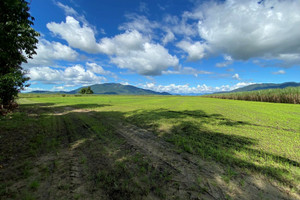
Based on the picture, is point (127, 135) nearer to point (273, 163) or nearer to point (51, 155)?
point (51, 155)

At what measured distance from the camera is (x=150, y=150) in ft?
17.5

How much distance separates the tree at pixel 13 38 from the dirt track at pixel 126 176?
20.0 ft

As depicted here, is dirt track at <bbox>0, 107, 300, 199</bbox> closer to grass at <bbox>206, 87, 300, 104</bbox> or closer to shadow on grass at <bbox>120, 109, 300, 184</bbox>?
shadow on grass at <bbox>120, 109, 300, 184</bbox>

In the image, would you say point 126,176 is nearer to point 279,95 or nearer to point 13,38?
point 13,38

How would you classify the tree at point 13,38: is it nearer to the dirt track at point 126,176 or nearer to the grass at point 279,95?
the dirt track at point 126,176

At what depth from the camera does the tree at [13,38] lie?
5.48 m

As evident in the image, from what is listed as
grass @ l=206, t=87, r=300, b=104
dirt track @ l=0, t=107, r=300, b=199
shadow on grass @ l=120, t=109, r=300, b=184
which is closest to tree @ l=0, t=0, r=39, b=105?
dirt track @ l=0, t=107, r=300, b=199

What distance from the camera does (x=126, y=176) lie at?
3.55 m

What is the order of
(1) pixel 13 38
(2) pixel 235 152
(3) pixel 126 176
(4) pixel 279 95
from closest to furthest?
(3) pixel 126 176 → (2) pixel 235 152 → (1) pixel 13 38 → (4) pixel 279 95

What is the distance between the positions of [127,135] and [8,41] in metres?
7.74

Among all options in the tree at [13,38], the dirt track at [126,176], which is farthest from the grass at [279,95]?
the tree at [13,38]

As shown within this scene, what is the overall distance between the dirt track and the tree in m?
6.09

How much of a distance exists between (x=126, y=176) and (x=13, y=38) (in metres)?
9.09

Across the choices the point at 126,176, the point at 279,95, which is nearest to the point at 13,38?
the point at 126,176
